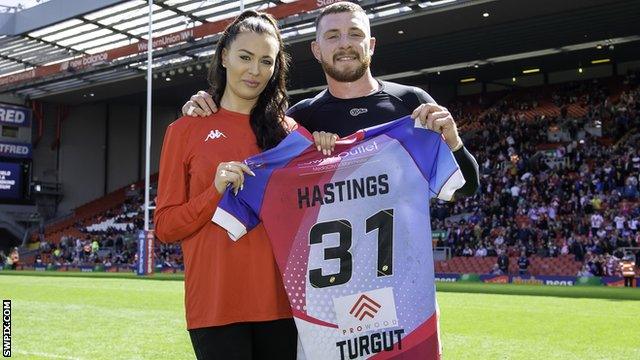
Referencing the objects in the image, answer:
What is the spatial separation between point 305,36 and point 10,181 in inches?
768

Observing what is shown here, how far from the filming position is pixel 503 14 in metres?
25.9

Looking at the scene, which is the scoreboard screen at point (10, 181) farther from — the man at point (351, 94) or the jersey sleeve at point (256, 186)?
the jersey sleeve at point (256, 186)

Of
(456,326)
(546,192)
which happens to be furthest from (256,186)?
(546,192)

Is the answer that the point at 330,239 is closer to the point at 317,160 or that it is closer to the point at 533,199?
the point at 317,160

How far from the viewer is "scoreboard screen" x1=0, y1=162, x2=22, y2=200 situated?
3772cm

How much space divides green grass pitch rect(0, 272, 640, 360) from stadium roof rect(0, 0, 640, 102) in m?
12.6

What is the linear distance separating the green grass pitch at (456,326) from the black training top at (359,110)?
4703 mm

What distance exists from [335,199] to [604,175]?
24.1 meters

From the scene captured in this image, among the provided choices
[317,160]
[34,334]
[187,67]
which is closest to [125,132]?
[187,67]

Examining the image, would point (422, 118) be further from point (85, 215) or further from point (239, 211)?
point (85, 215)

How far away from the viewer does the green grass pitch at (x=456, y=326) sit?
7824 mm

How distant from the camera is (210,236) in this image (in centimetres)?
287

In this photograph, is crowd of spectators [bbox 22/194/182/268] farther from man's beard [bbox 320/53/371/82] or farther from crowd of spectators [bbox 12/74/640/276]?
man's beard [bbox 320/53/371/82]

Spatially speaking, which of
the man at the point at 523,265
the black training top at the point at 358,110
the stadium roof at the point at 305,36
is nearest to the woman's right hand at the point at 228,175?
the black training top at the point at 358,110
